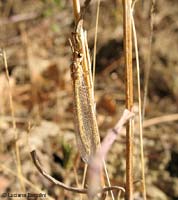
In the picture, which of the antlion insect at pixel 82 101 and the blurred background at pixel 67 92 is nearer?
the antlion insect at pixel 82 101

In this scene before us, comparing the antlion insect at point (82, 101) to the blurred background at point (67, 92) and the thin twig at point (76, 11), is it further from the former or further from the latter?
the blurred background at point (67, 92)

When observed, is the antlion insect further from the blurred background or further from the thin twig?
the blurred background

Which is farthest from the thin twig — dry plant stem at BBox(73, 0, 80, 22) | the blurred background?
the blurred background

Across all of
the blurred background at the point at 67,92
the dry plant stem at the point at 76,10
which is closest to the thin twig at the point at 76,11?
the dry plant stem at the point at 76,10

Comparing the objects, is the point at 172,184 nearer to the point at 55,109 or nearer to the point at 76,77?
the point at 55,109

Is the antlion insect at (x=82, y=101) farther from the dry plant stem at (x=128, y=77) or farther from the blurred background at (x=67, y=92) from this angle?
the blurred background at (x=67, y=92)

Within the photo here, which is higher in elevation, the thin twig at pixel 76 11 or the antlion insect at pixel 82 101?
the thin twig at pixel 76 11
